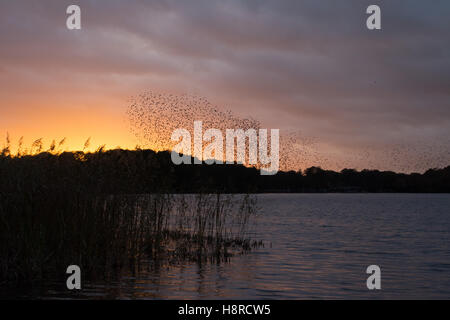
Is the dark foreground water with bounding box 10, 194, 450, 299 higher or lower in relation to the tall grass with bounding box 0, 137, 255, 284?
lower

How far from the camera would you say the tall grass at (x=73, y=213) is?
12.9 metres

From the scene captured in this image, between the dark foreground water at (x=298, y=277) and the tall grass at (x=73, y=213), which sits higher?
the tall grass at (x=73, y=213)

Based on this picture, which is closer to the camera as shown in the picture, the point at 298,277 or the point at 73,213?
the point at 73,213

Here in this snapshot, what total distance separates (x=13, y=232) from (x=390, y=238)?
25.8 m

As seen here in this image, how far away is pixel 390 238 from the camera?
32.1 m

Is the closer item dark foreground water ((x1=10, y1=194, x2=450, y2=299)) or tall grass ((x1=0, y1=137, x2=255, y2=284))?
tall grass ((x1=0, y1=137, x2=255, y2=284))

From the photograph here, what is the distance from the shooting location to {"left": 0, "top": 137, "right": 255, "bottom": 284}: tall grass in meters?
12.9

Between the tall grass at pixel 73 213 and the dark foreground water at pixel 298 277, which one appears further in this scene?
the dark foreground water at pixel 298 277

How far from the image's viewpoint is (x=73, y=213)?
13766 millimetres

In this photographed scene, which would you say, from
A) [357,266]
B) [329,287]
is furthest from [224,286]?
[357,266]

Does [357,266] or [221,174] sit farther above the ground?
[221,174]

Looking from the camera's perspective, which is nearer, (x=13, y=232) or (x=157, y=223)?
(x=13, y=232)
